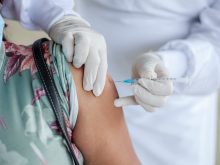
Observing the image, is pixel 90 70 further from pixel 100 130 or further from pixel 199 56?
pixel 199 56

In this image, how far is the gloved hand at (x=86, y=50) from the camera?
943 mm

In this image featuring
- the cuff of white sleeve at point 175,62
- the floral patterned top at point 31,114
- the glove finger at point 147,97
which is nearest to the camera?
the floral patterned top at point 31,114

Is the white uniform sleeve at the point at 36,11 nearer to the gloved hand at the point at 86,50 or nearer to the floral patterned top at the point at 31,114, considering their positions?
the gloved hand at the point at 86,50

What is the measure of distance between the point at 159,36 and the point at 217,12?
0.75 ft

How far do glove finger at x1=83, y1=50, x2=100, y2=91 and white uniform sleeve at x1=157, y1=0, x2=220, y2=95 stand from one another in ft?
1.22

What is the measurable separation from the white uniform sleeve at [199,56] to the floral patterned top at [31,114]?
0.51 m

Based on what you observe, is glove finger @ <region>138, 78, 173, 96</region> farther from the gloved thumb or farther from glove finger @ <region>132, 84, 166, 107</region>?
the gloved thumb

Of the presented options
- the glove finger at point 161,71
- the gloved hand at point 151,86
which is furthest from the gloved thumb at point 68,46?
the glove finger at point 161,71

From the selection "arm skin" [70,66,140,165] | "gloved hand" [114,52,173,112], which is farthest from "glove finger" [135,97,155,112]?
"arm skin" [70,66,140,165]

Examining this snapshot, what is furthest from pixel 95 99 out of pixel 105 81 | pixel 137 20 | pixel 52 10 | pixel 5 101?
pixel 137 20

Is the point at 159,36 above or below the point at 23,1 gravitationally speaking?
below

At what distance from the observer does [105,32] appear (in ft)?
5.17

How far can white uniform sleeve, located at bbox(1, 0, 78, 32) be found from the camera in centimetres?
119

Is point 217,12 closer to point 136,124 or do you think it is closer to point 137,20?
point 137,20
